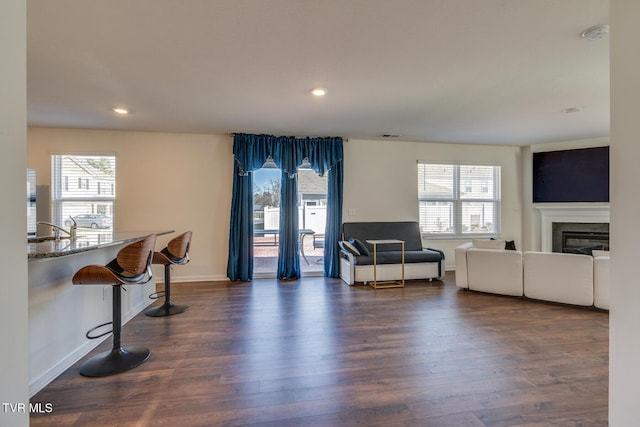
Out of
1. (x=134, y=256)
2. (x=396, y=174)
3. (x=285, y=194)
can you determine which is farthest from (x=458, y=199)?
(x=134, y=256)

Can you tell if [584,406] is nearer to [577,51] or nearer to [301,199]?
[577,51]

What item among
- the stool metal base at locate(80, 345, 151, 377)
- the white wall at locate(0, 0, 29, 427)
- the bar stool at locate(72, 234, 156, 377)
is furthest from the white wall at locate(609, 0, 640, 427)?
the stool metal base at locate(80, 345, 151, 377)

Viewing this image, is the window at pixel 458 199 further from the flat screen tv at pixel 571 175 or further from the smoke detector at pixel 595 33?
the smoke detector at pixel 595 33

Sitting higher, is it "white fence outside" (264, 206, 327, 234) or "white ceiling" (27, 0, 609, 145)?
"white ceiling" (27, 0, 609, 145)

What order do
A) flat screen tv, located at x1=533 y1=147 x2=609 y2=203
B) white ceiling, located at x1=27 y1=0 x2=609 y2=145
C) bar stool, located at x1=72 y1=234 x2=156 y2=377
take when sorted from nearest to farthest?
white ceiling, located at x1=27 y1=0 x2=609 y2=145 → bar stool, located at x1=72 y1=234 x2=156 y2=377 → flat screen tv, located at x1=533 y1=147 x2=609 y2=203

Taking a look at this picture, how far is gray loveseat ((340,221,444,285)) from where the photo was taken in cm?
452

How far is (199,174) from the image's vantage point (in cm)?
473

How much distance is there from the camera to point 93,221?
178 inches

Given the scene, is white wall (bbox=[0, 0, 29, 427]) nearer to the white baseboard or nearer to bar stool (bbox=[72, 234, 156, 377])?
bar stool (bbox=[72, 234, 156, 377])

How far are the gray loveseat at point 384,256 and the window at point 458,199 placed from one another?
674 mm

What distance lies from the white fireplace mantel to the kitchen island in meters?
6.82

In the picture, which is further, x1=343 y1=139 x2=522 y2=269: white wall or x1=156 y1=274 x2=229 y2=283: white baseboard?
x1=343 y1=139 x2=522 y2=269: white wall

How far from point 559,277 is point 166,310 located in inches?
186

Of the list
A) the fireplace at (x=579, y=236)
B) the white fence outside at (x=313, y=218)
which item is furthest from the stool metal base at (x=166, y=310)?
the fireplace at (x=579, y=236)
